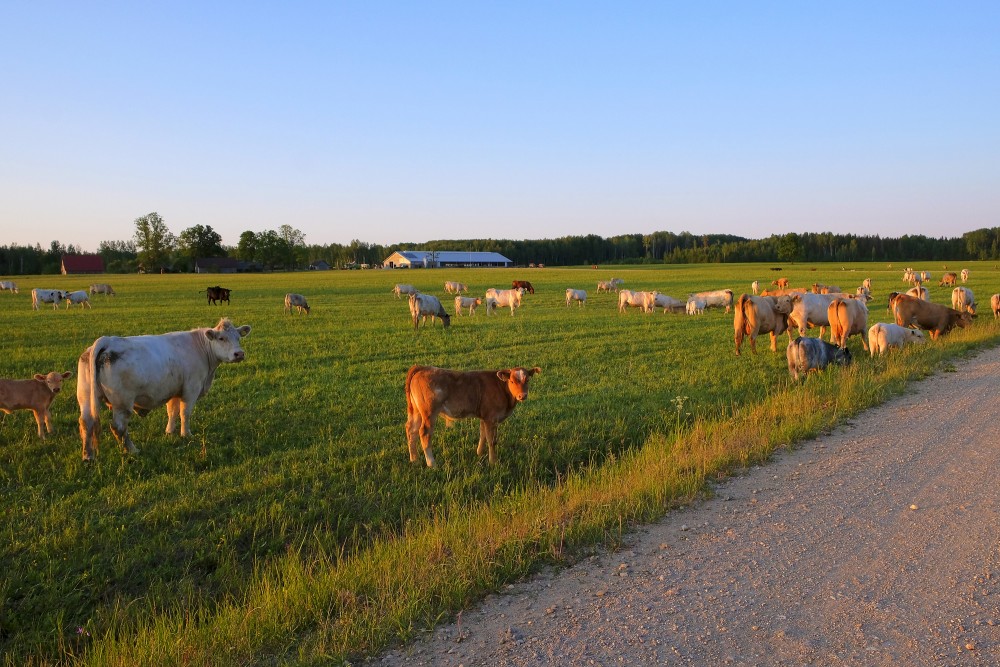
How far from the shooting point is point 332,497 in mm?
7246

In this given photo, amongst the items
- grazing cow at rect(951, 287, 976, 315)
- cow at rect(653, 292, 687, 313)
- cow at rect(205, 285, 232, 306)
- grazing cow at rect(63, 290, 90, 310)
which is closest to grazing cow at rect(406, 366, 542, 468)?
cow at rect(653, 292, 687, 313)

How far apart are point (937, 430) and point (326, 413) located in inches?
367

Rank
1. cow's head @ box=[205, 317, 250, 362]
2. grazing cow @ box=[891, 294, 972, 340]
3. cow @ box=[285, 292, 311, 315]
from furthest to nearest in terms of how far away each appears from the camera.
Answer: cow @ box=[285, 292, 311, 315] → grazing cow @ box=[891, 294, 972, 340] → cow's head @ box=[205, 317, 250, 362]

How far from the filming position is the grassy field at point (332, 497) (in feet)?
15.0

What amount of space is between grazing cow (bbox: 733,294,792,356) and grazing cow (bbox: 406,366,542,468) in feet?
35.0

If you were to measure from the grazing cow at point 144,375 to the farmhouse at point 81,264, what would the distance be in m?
Result: 133

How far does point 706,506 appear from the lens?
6.33 metres

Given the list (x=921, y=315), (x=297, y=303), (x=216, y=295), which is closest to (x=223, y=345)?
(x=921, y=315)

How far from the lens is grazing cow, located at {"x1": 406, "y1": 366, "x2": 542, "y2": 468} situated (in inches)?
328

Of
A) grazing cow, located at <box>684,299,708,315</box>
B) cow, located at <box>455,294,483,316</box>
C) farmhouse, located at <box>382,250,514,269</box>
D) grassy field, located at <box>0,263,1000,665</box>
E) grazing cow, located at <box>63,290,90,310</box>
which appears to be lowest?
grassy field, located at <box>0,263,1000,665</box>

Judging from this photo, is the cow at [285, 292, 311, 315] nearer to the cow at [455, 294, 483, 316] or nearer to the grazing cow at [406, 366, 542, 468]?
the cow at [455, 294, 483, 316]

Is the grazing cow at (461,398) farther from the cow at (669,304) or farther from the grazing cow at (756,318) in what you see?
the cow at (669,304)

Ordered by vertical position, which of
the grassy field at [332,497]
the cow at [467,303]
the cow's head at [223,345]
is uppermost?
the cow's head at [223,345]

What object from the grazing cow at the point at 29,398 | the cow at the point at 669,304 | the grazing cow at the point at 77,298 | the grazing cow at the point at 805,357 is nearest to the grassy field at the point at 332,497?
the grazing cow at the point at 29,398
